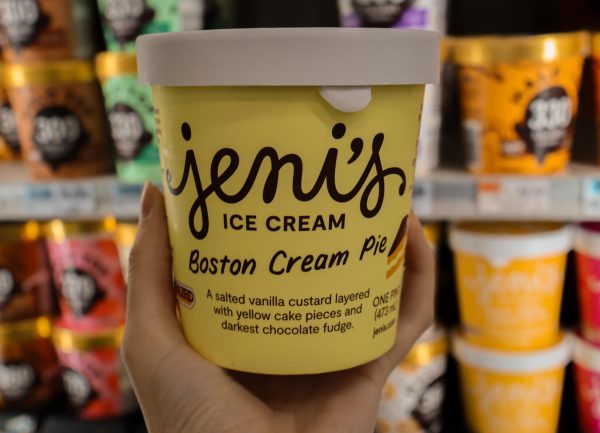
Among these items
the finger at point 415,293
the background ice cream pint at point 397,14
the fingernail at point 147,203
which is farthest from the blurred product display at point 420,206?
the fingernail at point 147,203

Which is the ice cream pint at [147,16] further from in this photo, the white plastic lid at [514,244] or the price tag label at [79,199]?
the white plastic lid at [514,244]

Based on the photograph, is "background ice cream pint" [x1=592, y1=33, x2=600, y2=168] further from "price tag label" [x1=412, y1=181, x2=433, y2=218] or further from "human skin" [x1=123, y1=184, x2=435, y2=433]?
"human skin" [x1=123, y1=184, x2=435, y2=433]

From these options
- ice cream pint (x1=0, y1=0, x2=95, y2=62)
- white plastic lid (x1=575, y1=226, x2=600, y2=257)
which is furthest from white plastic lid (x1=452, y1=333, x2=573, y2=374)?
ice cream pint (x1=0, y1=0, x2=95, y2=62)

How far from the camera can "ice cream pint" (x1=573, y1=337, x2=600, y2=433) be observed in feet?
3.52

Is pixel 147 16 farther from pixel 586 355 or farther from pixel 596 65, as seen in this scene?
pixel 586 355

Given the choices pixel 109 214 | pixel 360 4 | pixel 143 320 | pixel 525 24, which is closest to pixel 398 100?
pixel 143 320

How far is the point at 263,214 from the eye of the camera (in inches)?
19.0

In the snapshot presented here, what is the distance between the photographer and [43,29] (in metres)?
1.04

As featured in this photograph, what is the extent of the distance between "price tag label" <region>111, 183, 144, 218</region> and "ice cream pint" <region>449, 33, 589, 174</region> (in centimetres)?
56

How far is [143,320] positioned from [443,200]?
1.90 feet

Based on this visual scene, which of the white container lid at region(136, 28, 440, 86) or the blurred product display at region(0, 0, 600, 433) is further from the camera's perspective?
the blurred product display at region(0, 0, 600, 433)

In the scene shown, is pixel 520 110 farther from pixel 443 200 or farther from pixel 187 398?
pixel 187 398

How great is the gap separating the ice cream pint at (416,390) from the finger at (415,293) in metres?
0.40

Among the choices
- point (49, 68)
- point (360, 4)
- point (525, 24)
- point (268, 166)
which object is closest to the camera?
point (268, 166)
